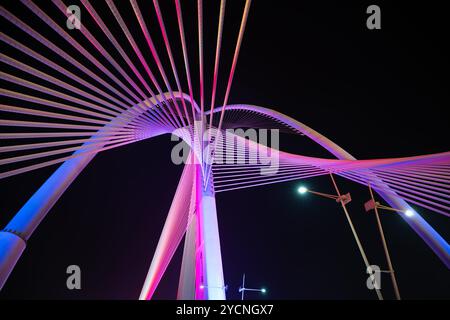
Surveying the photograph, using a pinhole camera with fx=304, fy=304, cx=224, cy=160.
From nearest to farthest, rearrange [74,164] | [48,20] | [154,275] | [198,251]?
[48,20]
[198,251]
[74,164]
[154,275]

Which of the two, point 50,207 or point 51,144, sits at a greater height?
point 51,144

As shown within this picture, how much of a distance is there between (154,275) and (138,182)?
26.9 feet

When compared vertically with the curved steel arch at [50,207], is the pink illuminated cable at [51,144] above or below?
above

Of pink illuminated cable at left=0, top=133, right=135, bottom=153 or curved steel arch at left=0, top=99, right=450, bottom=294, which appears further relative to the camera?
curved steel arch at left=0, top=99, right=450, bottom=294

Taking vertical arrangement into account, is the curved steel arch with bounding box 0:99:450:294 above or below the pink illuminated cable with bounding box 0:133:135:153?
below

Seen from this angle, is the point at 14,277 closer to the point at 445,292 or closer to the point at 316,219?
the point at 316,219

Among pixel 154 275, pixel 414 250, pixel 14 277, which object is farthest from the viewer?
pixel 414 250

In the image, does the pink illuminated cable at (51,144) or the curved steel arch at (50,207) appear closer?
the pink illuminated cable at (51,144)

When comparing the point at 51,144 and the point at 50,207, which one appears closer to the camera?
the point at 51,144

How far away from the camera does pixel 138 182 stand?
19.9 meters

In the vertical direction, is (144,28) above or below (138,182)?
above
